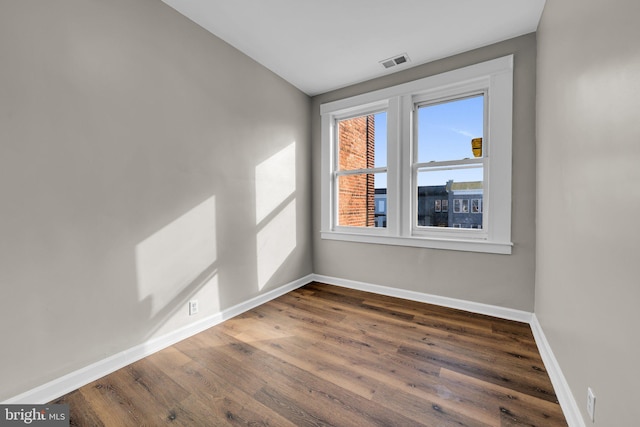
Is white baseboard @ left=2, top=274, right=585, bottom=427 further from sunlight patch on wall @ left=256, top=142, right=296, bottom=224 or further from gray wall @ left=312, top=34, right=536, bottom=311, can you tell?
sunlight patch on wall @ left=256, top=142, right=296, bottom=224

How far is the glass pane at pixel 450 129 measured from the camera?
268 cm

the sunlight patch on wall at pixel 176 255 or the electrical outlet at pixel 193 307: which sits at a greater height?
the sunlight patch on wall at pixel 176 255

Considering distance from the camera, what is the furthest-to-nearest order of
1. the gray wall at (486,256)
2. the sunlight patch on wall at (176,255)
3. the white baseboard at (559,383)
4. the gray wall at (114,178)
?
the gray wall at (486,256), the sunlight patch on wall at (176,255), the gray wall at (114,178), the white baseboard at (559,383)

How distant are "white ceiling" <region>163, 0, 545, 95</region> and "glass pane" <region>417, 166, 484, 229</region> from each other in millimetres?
1290

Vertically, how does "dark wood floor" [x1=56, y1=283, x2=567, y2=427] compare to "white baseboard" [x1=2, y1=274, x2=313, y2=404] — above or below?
below

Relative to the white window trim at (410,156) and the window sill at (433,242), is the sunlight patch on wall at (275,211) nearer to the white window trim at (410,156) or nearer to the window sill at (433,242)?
the white window trim at (410,156)

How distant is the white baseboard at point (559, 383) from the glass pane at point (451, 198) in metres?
1.13

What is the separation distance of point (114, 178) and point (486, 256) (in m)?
3.35

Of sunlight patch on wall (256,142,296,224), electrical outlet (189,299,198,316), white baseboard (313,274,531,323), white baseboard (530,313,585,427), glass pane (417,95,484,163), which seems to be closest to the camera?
white baseboard (530,313,585,427)

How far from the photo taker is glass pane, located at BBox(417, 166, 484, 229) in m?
2.69

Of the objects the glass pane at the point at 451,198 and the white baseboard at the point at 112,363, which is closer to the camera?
the white baseboard at the point at 112,363

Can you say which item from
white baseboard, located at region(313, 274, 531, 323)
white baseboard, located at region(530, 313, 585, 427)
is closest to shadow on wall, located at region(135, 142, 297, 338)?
white baseboard, located at region(313, 274, 531, 323)

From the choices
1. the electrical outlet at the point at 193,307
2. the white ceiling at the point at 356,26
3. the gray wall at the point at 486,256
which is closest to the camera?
the white ceiling at the point at 356,26
